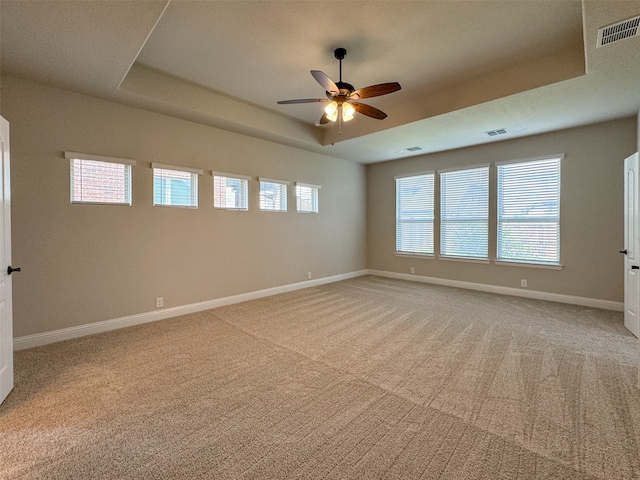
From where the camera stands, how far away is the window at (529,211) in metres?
5.02

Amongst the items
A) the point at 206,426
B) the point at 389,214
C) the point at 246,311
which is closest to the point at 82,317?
the point at 246,311

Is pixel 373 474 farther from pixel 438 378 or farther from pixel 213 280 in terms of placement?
pixel 213 280

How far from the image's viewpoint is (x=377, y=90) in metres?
2.92

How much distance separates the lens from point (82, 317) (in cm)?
356

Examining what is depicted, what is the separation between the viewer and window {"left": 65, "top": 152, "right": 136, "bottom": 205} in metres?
3.51

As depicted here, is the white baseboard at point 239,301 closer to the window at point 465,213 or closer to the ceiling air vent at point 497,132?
the window at point 465,213

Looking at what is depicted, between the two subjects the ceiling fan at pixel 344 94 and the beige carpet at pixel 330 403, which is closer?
the beige carpet at pixel 330 403

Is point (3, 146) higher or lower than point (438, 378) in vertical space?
higher

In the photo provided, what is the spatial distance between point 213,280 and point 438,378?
3.58 metres

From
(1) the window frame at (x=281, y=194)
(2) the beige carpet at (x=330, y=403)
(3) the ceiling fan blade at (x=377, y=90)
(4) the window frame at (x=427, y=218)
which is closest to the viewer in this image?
(2) the beige carpet at (x=330, y=403)

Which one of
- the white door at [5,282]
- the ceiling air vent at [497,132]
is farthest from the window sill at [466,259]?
the white door at [5,282]

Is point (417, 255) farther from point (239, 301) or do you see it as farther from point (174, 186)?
point (174, 186)

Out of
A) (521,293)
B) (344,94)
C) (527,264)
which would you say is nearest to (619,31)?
(344,94)

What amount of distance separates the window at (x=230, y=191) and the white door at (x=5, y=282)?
2.54 metres
